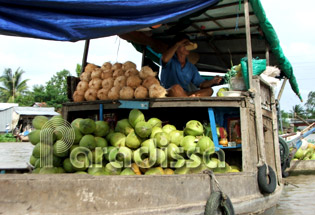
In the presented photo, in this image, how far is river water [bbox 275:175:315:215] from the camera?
16.3ft

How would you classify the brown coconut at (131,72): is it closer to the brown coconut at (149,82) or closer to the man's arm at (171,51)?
the brown coconut at (149,82)

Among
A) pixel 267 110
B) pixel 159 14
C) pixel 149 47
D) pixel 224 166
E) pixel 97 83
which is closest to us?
pixel 159 14

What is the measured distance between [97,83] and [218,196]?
7.02 ft

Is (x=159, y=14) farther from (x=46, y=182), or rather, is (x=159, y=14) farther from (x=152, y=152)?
(x=46, y=182)

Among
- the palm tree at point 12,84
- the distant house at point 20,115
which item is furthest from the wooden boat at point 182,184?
the palm tree at point 12,84

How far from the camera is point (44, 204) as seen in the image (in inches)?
86.5

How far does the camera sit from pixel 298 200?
573cm

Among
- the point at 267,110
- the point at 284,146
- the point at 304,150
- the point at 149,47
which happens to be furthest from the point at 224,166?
the point at 304,150

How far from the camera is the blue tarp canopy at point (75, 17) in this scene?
2465mm

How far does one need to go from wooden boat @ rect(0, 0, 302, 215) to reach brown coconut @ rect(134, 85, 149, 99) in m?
0.13

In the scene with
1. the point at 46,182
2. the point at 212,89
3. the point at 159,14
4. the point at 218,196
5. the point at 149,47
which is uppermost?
the point at 149,47

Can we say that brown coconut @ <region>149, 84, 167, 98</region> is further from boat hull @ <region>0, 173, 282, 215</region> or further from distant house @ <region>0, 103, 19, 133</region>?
distant house @ <region>0, 103, 19, 133</region>

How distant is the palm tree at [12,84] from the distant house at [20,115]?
5.03m

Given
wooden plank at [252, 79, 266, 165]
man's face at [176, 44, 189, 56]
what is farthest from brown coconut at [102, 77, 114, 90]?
wooden plank at [252, 79, 266, 165]
